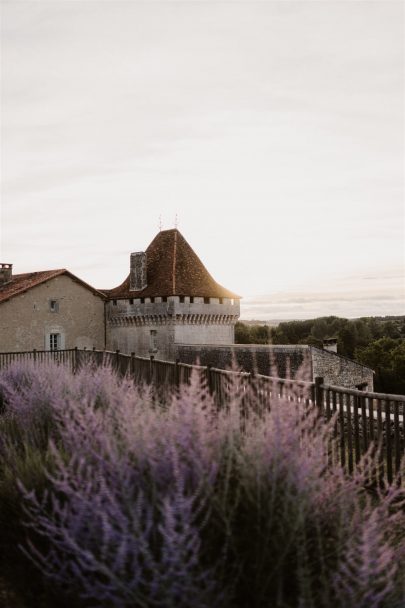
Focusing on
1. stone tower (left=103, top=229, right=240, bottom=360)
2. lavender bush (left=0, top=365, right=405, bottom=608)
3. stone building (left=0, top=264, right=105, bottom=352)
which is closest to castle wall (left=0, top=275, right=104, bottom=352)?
stone building (left=0, top=264, right=105, bottom=352)

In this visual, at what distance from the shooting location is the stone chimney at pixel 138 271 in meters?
37.0

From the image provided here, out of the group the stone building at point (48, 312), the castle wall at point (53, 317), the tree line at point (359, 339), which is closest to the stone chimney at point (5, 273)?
the stone building at point (48, 312)

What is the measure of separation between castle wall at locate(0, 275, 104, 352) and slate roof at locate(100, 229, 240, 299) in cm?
228

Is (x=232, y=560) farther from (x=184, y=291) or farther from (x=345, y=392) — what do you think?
(x=184, y=291)

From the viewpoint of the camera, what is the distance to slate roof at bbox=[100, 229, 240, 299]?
35.4 metres

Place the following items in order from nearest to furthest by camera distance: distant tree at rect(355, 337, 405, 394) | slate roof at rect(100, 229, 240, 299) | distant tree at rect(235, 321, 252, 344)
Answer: slate roof at rect(100, 229, 240, 299)
distant tree at rect(355, 337, 405, 394)
distant tree at rect(235, 321, 252, 344)

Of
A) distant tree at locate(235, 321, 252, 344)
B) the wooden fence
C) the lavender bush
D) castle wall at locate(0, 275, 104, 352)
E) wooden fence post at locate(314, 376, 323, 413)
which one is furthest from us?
distant tree at locate(235, 321, 252, 344)

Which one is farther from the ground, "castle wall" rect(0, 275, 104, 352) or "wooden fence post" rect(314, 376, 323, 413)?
"castle wall" rect(0, 275, 104, 352)

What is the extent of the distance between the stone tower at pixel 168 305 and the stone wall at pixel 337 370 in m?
9.72

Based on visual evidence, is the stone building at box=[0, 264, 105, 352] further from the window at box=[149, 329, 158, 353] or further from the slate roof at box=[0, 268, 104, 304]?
the window at box=[149, 329, 158, 353]

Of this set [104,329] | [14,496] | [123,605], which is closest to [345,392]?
[14,496]

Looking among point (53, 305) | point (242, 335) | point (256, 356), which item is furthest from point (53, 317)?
point (242, 335)

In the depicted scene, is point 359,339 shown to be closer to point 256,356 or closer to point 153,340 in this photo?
point 153,340

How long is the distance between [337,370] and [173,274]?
1310cm
